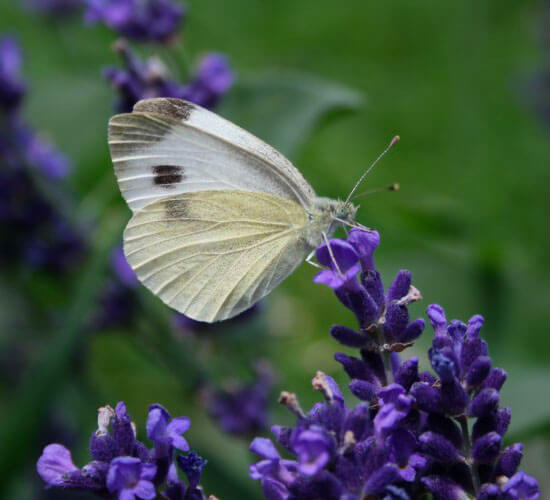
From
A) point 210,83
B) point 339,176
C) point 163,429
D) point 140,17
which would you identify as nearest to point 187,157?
point 210,83

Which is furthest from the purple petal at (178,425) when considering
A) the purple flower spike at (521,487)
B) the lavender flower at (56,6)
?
the lavender flower at (56,6)

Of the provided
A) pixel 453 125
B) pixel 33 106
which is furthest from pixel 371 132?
pixel 33 106

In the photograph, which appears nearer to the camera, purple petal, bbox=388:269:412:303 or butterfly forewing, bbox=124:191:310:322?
purple petal, bbox=388:269:412:303

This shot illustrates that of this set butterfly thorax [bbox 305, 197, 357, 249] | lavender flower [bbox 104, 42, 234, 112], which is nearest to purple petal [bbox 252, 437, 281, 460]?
butterfly thorax [bbox 305, 197, 357, 249]

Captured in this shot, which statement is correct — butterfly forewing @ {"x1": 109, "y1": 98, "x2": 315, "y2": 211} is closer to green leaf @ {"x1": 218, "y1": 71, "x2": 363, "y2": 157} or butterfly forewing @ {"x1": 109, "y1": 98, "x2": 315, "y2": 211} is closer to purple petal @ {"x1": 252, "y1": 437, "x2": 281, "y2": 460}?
green leaf @ {"x1": 218, "y1": 71, "x2": 363, "y2": 157}

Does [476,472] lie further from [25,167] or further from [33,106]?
[33,106]

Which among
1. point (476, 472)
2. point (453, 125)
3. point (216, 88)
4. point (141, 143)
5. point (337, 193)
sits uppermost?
point (453, 125)

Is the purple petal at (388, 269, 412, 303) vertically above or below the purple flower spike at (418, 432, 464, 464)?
above
